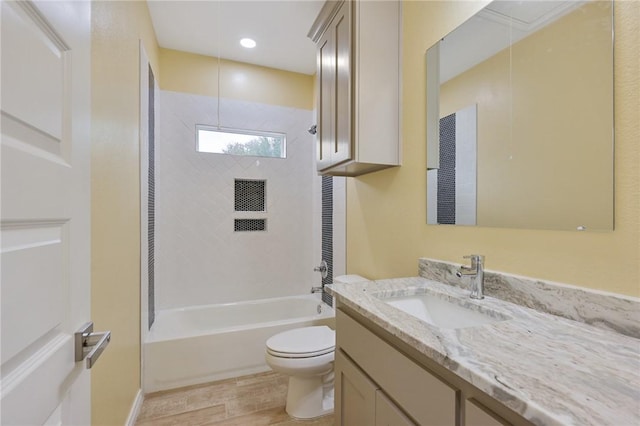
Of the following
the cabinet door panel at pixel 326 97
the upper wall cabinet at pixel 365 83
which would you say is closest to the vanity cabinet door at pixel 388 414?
the upper wall cabinet at pixel 365 83

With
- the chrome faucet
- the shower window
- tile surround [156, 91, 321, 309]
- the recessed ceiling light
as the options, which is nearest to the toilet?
the chrome faucet

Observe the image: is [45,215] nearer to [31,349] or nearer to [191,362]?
[31,349]

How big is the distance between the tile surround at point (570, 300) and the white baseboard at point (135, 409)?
2.01 m

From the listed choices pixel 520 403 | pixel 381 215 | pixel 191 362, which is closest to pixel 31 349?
pixel 520 403

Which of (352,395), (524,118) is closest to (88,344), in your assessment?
(352,395)

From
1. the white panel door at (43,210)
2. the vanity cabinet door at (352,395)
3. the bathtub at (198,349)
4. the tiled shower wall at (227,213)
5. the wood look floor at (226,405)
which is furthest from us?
the tiled shower wall at (227,213)

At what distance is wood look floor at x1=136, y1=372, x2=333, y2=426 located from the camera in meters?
1.80

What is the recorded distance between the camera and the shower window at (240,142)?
9.79ft

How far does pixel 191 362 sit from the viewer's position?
7.23 feet

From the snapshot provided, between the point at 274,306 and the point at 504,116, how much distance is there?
107 inches

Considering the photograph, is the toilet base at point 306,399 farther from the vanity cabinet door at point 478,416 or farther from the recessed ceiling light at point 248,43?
the recessed ceiling light at point 248,43

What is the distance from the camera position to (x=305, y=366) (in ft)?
5.68

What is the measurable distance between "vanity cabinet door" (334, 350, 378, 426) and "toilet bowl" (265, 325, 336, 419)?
1.57 feet

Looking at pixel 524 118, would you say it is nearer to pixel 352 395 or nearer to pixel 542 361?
pixel 542 361
